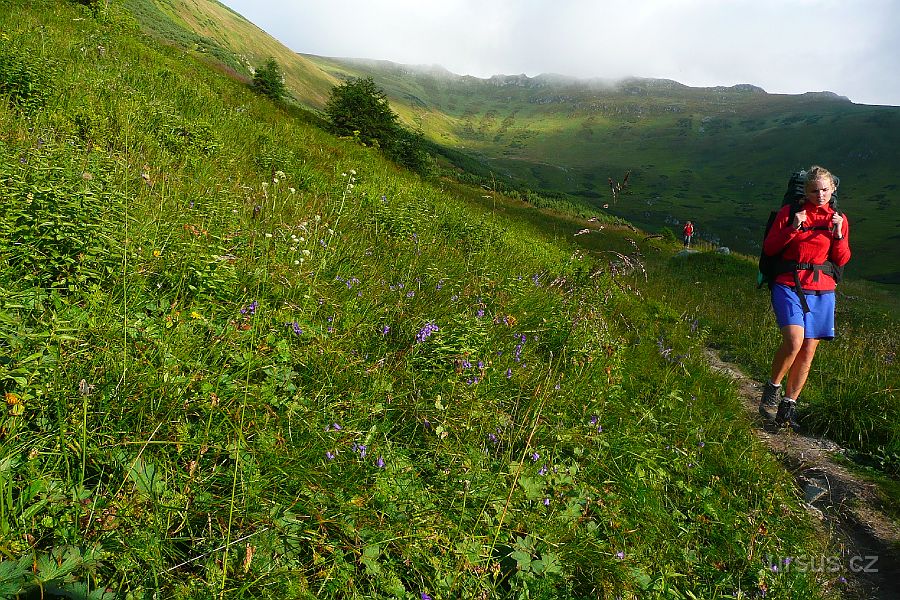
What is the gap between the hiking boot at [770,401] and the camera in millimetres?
5809

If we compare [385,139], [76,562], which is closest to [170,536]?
[76,562]

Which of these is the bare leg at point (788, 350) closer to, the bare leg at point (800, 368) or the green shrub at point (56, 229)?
the bare leg at point (800, 368)

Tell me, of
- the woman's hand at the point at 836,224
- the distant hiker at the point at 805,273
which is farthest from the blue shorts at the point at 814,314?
the woman's hand at the point at 836,224

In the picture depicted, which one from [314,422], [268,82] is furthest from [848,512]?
[268,82]

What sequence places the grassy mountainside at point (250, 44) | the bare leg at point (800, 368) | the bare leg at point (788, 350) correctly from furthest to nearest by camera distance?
the grassy mountainside at point (250, 44) → the bare leg at point (800, 368) → the bare leg at point (788, 350)

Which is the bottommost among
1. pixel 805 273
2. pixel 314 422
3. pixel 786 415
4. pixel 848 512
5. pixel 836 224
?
pixel 848 512

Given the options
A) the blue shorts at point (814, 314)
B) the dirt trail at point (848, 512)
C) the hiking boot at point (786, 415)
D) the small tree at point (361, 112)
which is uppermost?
the small tree at point (361, 112)

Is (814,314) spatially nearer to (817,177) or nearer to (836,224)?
(836,224)

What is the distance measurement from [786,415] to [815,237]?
2.23m

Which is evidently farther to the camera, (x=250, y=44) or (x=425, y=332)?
(x=250, y=44)

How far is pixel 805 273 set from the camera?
17.9 ft

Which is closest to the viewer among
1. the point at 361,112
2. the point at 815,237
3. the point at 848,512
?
the point at 848,512

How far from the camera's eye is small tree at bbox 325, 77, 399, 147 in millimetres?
19000

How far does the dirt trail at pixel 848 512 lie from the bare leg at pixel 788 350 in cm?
71
